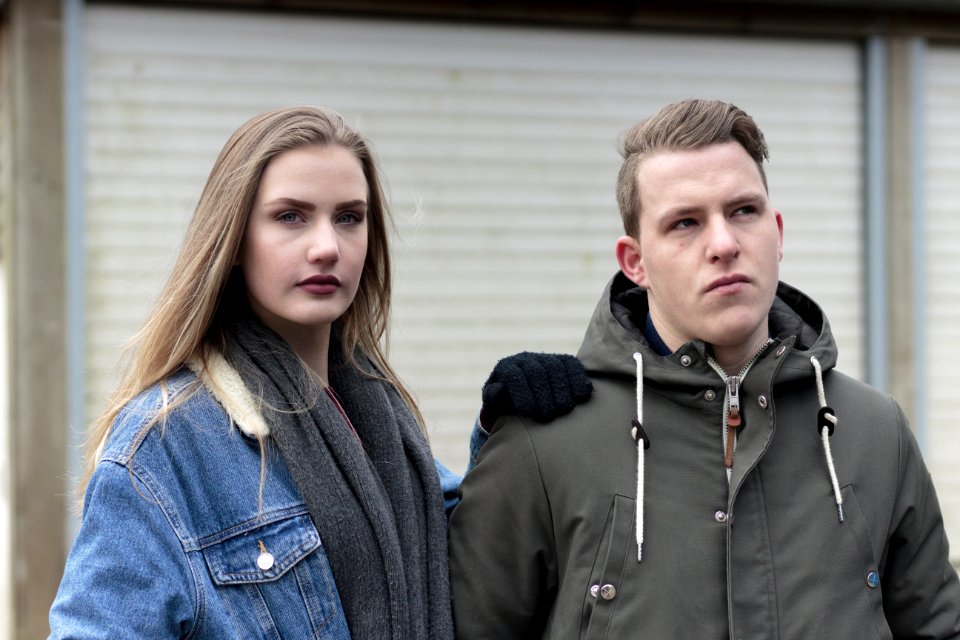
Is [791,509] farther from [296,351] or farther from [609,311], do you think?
[296,351]

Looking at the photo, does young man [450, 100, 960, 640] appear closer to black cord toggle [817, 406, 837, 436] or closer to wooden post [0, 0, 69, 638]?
black cord toggle [817, 406, 837, 436]

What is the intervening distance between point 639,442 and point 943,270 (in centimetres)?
472

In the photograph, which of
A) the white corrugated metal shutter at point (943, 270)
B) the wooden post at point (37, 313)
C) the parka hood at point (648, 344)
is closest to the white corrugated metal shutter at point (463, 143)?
the wooden post at point (37, 313)

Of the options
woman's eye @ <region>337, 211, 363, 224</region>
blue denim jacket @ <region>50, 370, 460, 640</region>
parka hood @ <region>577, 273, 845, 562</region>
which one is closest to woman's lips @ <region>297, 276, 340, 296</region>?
woman's eye @ <region>337, 211, 363, 224</region>

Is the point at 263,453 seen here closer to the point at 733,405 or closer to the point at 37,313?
the point at 733,405

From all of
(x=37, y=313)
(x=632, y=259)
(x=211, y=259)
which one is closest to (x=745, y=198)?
(x=632, y=259)

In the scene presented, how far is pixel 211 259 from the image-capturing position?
2.42m

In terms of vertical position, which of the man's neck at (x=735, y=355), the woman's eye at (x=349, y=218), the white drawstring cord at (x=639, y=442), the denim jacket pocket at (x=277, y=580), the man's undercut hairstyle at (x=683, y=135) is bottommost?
the denim jacket pocket at (x=277, y=580)

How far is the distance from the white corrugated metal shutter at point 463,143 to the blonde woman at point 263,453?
126 inches

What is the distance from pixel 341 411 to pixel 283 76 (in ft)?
11.3

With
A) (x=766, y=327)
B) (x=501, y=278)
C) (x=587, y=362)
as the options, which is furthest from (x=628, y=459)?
(x=501, y=278)

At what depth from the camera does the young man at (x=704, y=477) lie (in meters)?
2.38

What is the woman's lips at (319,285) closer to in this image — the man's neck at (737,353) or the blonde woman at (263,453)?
the blonde woman at (263,453)

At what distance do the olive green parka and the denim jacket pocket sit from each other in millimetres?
401
